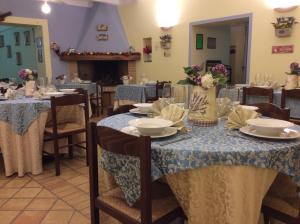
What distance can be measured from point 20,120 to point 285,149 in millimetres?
2259

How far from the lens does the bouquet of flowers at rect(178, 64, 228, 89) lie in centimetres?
150

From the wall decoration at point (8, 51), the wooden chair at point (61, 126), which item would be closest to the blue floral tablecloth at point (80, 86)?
the wooden chair at point (61, 126)

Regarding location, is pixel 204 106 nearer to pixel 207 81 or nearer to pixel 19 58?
pixel 207 81

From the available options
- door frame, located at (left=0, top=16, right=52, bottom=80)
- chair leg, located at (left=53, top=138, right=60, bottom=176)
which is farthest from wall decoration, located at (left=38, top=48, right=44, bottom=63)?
chair leg, located at (left=53, top=138, right=60, bottom=176)

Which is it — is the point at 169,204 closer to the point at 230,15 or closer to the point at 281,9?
the point at 281,9

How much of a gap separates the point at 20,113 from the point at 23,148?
1.20ft

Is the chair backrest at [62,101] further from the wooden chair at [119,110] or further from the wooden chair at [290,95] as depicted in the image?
the wooden chair at [290,95]

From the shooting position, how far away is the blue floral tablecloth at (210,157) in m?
1.12

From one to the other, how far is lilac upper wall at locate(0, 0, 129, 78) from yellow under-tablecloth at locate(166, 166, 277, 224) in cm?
551

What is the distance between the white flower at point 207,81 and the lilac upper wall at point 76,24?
17.1 ft

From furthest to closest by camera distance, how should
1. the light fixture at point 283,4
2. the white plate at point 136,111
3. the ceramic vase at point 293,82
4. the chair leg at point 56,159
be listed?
the light fixture at point 283,4, the ceramic vase at point 293,82, the chair leg at point 56,159, the white plate at point 136,111

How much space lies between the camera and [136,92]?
4.68m

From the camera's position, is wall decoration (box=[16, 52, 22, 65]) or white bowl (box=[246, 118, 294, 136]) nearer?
white bowl (box=[246, 118, 294, 136])

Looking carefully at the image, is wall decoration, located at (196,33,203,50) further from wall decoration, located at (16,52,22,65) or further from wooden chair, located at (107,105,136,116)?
wall decoration, located at (16,52,22,65)
